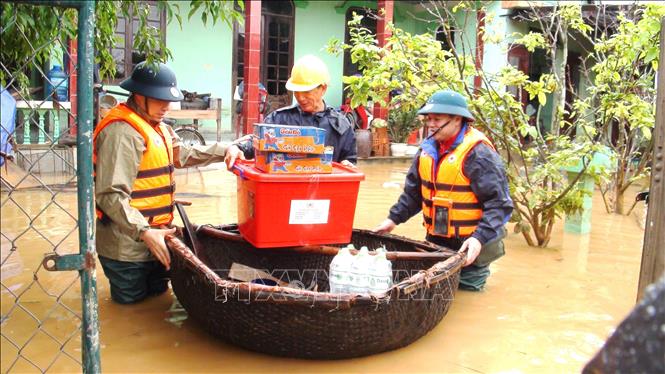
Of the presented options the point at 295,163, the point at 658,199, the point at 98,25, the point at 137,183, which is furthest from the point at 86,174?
the point at 658,199

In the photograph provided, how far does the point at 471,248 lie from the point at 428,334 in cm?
65

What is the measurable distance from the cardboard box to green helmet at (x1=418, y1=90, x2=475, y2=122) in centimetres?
103

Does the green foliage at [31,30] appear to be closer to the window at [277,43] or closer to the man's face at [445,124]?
the man's face at [445,124]

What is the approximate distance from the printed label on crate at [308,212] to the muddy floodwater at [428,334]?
780 millimetres

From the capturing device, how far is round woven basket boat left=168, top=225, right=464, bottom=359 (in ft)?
10.5

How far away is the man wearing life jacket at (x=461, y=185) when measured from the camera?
4418mm

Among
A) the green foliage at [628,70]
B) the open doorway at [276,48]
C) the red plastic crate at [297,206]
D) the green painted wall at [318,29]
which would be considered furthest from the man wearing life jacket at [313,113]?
the green painted wall at [318,29]

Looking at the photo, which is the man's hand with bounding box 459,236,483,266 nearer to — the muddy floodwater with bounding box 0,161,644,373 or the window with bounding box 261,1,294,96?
the muddy floodwater with bounding box 0,161,644,373

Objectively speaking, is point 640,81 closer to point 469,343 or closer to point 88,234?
point 469,343

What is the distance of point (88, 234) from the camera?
216cm

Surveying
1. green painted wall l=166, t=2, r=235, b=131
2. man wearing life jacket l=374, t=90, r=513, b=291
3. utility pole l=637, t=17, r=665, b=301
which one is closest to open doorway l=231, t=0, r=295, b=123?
green painted wall l=166, t=2, r=235, b=131

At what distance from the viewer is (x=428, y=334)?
402 cm

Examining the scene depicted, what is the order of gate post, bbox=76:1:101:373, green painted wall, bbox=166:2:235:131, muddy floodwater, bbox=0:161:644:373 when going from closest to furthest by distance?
gate post, bbox=76:1:101:373, muddy floodwater, bbox=0:161:644:373, green painted wall, bbox=166:2:235:131

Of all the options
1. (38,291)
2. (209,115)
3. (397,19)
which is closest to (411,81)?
(38,291)
